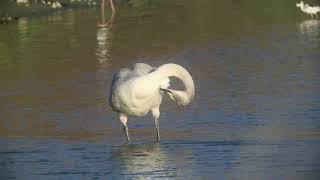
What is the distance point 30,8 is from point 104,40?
29.5 ft

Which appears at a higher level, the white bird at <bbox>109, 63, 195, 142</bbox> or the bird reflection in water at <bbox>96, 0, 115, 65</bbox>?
the white bird at <bbox>109, 63, 195, 142</bbox>

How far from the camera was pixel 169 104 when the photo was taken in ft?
50.3

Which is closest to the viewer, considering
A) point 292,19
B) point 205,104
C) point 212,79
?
point 205,104

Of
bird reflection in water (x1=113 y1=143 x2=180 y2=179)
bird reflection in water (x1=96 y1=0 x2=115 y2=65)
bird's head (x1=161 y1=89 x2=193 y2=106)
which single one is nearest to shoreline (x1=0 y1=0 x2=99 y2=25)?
bird reflection in water (x1=96 y1=0 x2=115 y2=65)

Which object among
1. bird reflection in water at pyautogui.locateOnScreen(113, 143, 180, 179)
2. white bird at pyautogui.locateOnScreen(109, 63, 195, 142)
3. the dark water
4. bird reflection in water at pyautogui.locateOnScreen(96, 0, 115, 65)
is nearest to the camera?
bird reflection in water at pyautogui.locateOnScreen(113, 143, 180, 179)

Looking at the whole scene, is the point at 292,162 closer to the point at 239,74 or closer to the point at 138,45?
the point at 239,74

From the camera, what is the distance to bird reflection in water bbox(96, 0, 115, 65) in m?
21.8

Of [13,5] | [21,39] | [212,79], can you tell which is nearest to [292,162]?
[212,79]

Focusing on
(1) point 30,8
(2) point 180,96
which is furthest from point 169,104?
(1) point 30,8

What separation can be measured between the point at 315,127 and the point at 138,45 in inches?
456

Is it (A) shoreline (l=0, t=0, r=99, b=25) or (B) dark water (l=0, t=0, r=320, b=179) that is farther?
(A) shoreline (l=0, t=0, r=99, b=25)

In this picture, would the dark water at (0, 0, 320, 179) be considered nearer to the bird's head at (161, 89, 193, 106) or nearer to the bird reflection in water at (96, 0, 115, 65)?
the bird reflection in water at (96, 0, 115, 65)

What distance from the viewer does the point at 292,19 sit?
31641mm

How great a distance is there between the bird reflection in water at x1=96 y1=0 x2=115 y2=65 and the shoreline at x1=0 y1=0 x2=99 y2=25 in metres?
2.30
